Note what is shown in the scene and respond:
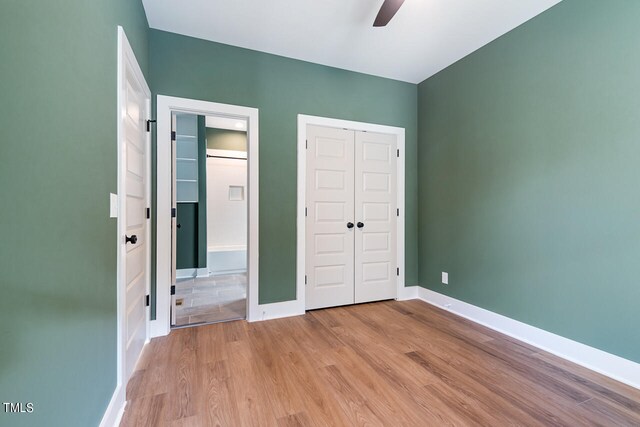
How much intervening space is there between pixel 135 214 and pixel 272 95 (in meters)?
1.76

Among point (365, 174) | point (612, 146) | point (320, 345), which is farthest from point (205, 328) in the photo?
point (612, 146)

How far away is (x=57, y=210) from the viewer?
94 cm

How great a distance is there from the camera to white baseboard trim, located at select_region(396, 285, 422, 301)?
353cm

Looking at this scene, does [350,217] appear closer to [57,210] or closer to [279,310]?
[279,310]


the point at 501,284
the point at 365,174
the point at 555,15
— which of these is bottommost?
the point at 501,284

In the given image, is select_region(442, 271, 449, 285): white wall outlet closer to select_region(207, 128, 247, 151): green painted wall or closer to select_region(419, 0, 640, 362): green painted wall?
select_region(419, 0, 640, 362): green painted wall

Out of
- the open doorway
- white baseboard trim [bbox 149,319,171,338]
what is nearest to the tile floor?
the open doorway

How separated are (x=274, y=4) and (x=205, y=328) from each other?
291 centimetres

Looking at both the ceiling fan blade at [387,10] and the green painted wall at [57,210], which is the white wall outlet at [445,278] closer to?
the ceiling fan blade at [387,10]

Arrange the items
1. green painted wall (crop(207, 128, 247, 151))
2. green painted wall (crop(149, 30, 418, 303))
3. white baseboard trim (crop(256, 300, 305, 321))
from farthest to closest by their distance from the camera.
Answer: green painted wall (crop(207, 128, 247, 151))
white baseboard trim (crop(256, 300, 305, 321))
green painted wall (crop(149, 30, 418, 303))

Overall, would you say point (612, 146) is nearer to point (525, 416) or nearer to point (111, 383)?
point (525, 416)

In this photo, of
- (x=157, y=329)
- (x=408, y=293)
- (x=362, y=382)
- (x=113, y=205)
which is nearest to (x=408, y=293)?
(x=408, y=293)

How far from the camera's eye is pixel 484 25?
8.15ft

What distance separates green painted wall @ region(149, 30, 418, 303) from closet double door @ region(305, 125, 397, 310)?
240mm
